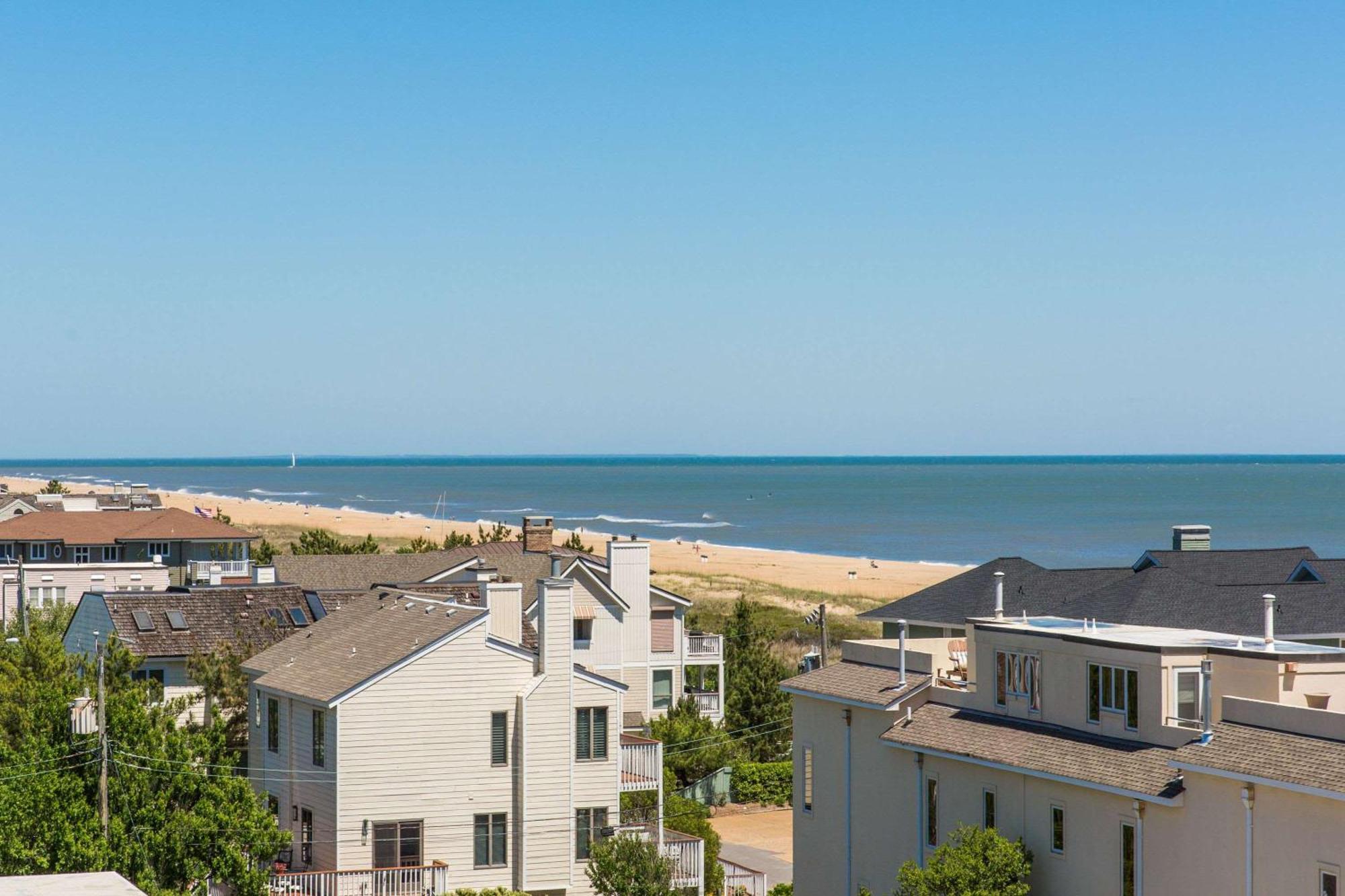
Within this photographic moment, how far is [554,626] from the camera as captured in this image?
3666 cm

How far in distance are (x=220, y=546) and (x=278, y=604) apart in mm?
31223

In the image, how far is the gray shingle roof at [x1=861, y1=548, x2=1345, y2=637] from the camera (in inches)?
1556

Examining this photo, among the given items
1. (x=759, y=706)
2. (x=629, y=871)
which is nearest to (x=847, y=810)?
(x=629, y=871)

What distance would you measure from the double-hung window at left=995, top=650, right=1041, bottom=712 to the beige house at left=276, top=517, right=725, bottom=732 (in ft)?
70.6

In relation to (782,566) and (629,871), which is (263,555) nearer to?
(629,871)

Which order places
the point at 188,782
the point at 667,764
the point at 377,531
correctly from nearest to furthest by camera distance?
1. the point at 188,782
2. the point at 667,764
3. the point at 377,531

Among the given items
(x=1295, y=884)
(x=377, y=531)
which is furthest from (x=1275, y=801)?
(x=377, y=531)

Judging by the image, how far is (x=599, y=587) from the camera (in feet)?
180

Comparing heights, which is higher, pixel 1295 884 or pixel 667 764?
pixel 1295 884

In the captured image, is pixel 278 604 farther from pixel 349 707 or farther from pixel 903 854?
pixel 903 854

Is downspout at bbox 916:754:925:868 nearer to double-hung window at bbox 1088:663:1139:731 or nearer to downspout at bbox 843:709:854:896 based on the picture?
downspout at bbox 843:709:854:896

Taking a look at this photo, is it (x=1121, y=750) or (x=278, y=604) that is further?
(x=278, y=604)

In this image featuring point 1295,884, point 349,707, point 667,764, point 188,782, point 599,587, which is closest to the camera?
point 1295,884

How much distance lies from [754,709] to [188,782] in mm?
27143
